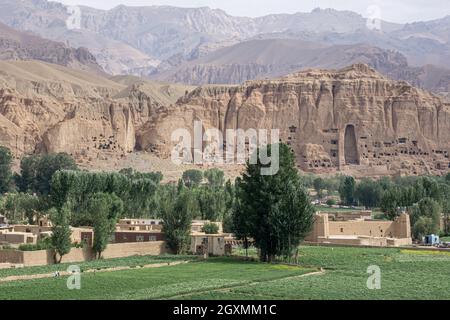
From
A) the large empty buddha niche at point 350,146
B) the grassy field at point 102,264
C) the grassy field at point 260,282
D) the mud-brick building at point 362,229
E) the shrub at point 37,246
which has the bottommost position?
the grassy field at point 260,282

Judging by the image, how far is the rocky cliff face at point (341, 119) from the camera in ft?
548

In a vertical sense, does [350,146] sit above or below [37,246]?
above

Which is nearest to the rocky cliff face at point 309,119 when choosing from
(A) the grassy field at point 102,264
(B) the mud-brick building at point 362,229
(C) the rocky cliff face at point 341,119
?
(C) the rocky cliff face at point 341,119

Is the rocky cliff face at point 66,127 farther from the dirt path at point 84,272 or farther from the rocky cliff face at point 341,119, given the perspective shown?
the dirt path at point 84,272

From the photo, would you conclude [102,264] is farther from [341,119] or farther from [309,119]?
[341,119]

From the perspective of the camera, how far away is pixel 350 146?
172000mm

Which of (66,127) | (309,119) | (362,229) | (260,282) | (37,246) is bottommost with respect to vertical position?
(260,282)

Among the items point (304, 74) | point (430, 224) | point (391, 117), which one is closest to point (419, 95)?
point (391, 117)

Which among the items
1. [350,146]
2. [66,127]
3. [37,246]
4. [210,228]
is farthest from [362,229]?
[350,146]

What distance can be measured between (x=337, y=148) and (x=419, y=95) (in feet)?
69.7

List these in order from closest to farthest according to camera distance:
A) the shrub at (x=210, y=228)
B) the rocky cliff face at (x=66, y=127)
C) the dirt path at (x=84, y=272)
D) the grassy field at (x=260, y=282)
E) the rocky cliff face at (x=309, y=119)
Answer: the grassy field at (x=260, y=282), the dirt path at (x=84, y=272), the shrub at (x=210, y=228), the rocky cliff face at (x=66, y=127), the rocky cliff face at (x=309, y=119)

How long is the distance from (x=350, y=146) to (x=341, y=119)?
500 centimetres
